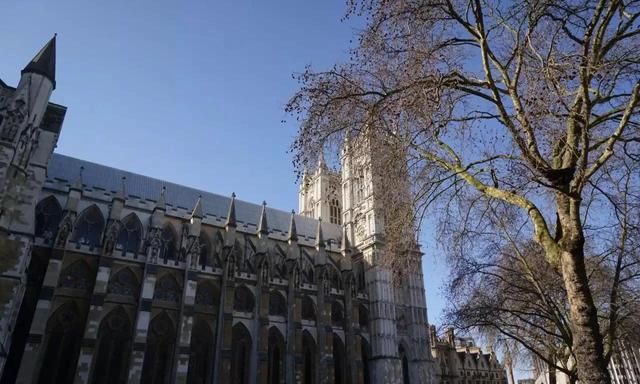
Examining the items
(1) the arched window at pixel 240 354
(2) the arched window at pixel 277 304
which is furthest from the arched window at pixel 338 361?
(1) the arched window at pixel 240 354

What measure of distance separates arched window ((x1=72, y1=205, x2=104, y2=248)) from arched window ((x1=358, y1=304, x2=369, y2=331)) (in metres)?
19.8

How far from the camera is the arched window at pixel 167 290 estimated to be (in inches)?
1132

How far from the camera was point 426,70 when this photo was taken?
881cm

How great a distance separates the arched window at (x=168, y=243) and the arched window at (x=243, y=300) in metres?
5.10

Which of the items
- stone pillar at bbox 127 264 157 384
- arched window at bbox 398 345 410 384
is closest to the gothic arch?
stone pillar at bbox 127 264 157 384

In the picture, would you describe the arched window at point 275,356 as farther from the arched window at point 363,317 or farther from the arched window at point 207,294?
the arched window at point 363,317

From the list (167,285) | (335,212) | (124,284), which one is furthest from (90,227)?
(335,212)

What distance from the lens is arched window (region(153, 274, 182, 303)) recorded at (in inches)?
1132

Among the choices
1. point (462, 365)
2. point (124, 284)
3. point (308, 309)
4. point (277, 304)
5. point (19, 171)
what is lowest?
point (462, 365)

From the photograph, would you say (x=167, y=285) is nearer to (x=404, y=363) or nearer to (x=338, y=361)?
(x=338, y=361)

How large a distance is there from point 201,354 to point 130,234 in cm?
941

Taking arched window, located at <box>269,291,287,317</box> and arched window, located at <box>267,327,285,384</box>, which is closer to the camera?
arched window, located at <box>267,327,285,384</box>

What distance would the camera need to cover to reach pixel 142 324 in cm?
2608

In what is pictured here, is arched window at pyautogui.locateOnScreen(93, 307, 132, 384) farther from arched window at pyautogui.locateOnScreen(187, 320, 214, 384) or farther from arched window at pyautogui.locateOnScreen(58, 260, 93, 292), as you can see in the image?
arched window at pyautogui.locateOnScreen(187, 320, 214, 384)
